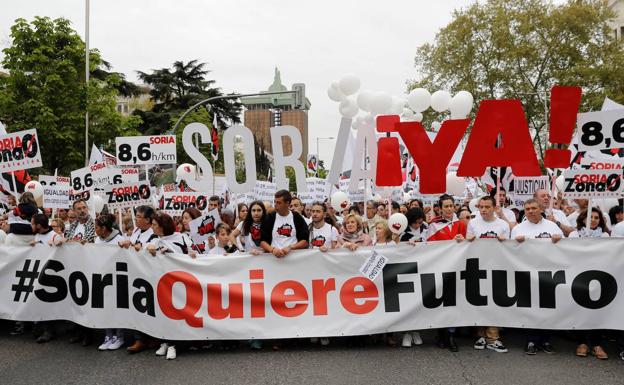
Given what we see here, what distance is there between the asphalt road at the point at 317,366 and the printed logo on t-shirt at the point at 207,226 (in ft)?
7.04

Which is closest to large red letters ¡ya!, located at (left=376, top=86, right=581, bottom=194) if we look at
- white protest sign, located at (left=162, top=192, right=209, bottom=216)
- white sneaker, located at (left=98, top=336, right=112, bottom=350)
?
white protest sign, located at (left=162, top=192, right=209, bottom=216)

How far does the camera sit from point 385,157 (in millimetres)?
8008

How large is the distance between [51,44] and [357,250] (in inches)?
775

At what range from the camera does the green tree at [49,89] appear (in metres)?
20.4

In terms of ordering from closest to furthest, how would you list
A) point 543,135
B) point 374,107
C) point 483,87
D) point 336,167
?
1. point 336,167
2. point 374,107
3. point 483,87
4. point 543,135

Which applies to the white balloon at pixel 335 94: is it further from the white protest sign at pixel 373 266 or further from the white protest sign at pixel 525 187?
the white protest sign at pixel 373 266

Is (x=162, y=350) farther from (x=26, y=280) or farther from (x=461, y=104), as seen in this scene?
(x=461, y=104)

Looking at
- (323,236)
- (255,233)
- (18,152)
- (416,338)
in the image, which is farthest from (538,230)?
(18,152)

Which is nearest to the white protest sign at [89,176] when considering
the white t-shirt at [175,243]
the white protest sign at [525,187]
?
the white t-shirt at [175,243]

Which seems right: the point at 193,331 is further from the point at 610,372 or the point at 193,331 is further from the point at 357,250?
the point at 610,372

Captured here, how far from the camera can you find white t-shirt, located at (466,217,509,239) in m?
6.21

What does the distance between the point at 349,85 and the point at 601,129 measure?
4.81 meters

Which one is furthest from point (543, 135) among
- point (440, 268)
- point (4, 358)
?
point (4, 358)

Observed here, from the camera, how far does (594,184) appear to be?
6.39 meters
